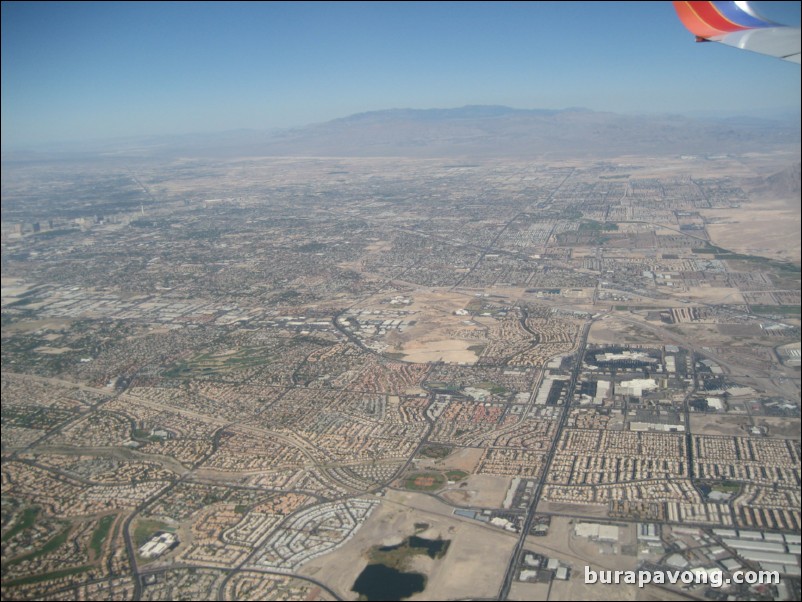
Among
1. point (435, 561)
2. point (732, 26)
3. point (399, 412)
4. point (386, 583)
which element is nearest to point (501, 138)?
point (399, 412)

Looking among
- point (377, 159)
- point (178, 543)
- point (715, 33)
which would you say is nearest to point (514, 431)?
point (178, 543)

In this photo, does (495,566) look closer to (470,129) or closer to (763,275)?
(763,275)

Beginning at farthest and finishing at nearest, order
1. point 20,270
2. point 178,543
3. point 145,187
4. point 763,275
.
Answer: point 145,187 → point 763,275 → point 20,270 → point 178,543

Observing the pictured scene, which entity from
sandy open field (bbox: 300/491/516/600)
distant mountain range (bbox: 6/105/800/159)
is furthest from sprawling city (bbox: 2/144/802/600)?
distant mountain range (bbox: 6/105/800/159)

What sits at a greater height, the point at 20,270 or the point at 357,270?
the point at 20,270

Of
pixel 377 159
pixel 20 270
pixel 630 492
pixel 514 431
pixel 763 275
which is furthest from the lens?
pixel 377 159

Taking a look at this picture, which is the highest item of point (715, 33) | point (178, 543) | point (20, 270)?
point (715, 33)

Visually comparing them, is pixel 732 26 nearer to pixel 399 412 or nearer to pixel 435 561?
pixel 435 561

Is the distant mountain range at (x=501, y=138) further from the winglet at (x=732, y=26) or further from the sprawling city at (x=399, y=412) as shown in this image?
the winglet at (x=732, y=26)

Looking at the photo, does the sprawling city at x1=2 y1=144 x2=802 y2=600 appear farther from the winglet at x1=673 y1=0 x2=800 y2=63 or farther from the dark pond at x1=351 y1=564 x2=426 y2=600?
the winglet at x1=673 y1=0 x2=800 y2=63
